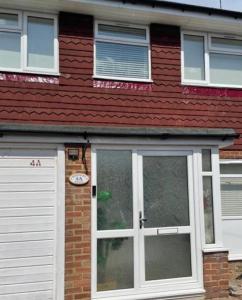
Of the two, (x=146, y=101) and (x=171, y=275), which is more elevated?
(x=146, y=101)

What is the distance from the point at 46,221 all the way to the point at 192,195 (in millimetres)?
2490

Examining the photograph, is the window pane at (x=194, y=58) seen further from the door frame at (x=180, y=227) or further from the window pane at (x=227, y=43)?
the door frame at (x=180, y=227)

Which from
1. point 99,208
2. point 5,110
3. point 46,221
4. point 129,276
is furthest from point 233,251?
point 5,110

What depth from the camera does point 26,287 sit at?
18.5ft

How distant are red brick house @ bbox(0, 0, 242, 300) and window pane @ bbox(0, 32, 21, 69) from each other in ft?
0.07

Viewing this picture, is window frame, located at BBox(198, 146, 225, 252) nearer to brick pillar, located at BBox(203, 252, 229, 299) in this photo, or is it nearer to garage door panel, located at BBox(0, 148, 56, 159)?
brick pillar, located at BBox(203, 252, 229, 299)

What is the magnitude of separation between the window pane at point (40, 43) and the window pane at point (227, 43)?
363 cm

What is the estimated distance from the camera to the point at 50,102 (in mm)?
6973

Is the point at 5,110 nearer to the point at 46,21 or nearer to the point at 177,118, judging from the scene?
the point at 46,21

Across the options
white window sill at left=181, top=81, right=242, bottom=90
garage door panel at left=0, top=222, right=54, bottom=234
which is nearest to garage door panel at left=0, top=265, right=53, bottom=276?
garage door panel at left=0, top=222, right=54, bottom=234

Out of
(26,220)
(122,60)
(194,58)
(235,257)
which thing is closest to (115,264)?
(26,220)

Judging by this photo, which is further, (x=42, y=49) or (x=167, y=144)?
(x=42, y=49)

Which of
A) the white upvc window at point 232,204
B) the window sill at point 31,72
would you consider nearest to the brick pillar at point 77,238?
the window sill at point 31,72

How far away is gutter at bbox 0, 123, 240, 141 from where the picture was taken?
5673 mm
